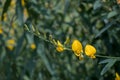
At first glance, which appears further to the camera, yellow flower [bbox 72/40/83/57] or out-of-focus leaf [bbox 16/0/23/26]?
out-of-focus leaf [bbox 16/0/23/26]

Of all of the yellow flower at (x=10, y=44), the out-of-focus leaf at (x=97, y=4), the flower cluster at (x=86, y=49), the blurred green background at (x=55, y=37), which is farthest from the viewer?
the yellow flower at (x=10, y=44)

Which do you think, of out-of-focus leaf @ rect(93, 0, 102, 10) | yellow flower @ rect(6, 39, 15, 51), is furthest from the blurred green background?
out-of-focus leaf @ rect(93, 0, 102, 10)

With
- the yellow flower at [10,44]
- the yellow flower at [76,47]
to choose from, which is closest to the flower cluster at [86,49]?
the yellow flower at [76,47]

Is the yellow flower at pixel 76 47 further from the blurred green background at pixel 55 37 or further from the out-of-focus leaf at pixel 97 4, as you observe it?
the blurred green background at pixel 55 37

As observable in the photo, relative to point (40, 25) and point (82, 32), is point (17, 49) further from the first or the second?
point (82, 32)

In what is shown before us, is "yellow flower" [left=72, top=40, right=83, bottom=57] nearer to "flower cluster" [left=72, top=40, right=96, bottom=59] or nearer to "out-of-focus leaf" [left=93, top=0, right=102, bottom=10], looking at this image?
"flower cluster" [left=72, top=40, right=96, bottom=59]

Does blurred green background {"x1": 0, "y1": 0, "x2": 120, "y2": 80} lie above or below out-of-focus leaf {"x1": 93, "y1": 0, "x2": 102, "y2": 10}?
below

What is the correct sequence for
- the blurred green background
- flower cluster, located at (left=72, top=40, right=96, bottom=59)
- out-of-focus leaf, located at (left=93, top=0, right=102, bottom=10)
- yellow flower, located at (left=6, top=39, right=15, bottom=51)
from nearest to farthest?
1. flower cluster, located at (left=72, top=40, right=96, bottom=59)
2. out-of-focus leaf, located at (left=93, top=0, right=102, bottom=10)
3. the blurred green background
4. yellow flower, located at (left=6, top=39, right=15, bottom=51)

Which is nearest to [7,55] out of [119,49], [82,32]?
[82,32]

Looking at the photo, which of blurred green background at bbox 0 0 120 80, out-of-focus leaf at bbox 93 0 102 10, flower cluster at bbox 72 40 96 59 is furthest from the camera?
A: blurred green background at bbox 0 0 120 80
